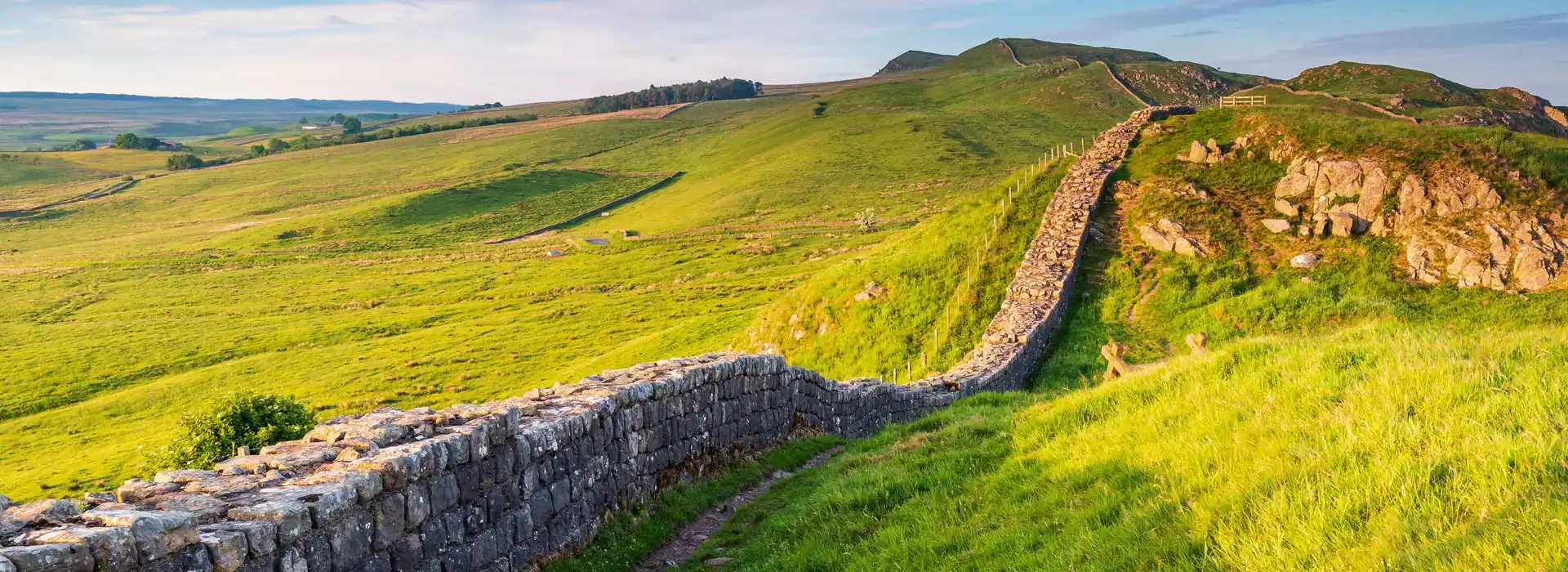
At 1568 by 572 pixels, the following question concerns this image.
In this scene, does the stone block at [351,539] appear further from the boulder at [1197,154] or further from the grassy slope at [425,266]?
the boulder at [1197,154]

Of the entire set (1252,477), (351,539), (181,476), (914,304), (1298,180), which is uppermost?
(1298,180)

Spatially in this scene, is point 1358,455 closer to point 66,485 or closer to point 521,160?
point 66,485

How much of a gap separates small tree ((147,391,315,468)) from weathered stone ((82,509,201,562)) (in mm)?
18026

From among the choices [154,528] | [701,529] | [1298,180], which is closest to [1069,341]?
[1298,180]

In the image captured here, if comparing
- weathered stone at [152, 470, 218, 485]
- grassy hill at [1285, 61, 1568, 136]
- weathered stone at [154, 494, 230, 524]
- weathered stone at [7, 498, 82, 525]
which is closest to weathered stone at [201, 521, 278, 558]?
weathered stone at [154, 494, 230, 524]

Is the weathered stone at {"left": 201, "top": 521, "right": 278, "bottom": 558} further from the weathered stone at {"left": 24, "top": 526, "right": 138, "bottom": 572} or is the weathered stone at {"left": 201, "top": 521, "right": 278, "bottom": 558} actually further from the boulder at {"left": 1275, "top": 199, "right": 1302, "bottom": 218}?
the boulder at {"left": 1275, "top": 199, "right": 1302, "bottom": 218}

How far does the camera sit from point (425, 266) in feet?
349

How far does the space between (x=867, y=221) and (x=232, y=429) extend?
280ft

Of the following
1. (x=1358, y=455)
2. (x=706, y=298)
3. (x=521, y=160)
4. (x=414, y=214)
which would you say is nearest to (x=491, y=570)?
(x=1358, y=455)

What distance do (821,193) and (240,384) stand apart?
81.7 metres

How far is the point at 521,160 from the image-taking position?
18550 cm

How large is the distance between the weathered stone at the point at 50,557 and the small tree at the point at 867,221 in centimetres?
9684

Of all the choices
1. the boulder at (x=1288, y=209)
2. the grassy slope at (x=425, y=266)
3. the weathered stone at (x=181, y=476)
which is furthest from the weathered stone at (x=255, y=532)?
the grassy slope at (x=425, y=266)

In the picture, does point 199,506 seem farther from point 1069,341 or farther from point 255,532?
point 1069,341
